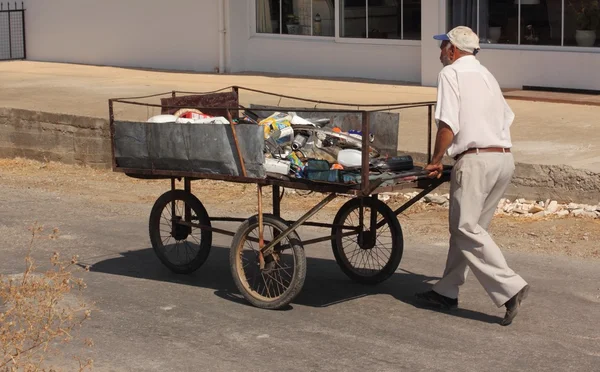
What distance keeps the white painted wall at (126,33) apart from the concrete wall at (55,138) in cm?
659

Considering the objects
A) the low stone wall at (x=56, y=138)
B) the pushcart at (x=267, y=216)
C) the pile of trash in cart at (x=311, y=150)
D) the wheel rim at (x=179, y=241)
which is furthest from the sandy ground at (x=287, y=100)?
the pile of trash in cart at (x=311, y=150)

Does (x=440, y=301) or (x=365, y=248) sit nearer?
(x=440, y=301)

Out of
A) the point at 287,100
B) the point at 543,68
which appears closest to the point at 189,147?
the point at 287,100

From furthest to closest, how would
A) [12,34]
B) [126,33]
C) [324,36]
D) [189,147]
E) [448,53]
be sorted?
[12,34], [126,33], [324,36], [189,147], [448,53]

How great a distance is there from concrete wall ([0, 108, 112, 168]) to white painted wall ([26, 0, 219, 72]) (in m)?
6.59

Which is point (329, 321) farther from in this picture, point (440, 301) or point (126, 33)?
point (126, 33)

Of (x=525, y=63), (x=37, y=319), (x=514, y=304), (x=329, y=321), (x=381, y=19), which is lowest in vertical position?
(x=329, y=321)

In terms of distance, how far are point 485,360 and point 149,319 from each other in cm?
236

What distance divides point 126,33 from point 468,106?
1715cm

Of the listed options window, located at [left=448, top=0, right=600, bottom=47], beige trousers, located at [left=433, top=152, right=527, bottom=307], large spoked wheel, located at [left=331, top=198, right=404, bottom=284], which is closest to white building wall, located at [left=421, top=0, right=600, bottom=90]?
window, located at [left=448, top=0, right=600, bottom=47]

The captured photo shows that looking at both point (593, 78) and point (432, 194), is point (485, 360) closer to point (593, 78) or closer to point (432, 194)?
point (432, 194)

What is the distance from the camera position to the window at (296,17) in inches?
810

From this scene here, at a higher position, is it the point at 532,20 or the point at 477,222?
the point at 532,20

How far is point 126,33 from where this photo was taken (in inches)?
921
